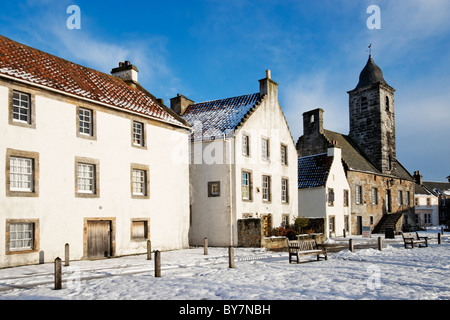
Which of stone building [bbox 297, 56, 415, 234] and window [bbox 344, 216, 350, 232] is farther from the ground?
stone building [bbox 297, 56, 415, 234]

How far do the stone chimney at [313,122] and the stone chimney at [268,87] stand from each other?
1353cm

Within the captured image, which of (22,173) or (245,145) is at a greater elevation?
(245,145)

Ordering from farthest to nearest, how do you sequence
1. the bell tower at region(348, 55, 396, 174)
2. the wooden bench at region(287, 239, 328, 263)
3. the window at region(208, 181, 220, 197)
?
the bell tower at region(348, 55, 396, 174)
the window at region(208, 181, 220, 197)
the wooden bench at region(287, 239, 328, 263)

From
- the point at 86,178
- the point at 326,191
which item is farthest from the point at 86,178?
the point at 326,191

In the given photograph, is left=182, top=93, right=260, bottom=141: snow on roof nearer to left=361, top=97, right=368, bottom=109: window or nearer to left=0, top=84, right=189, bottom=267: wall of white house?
left=0, top=84, right=189, bottom=267: wall of white house

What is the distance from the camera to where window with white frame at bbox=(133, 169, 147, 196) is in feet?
76.0

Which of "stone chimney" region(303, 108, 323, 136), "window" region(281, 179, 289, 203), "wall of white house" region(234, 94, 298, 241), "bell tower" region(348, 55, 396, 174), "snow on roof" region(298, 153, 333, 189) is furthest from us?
"bell tower" region(348, 55, 396, 174)

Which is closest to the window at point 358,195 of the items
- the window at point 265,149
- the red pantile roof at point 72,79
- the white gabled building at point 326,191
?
the white gabled building at point 326,191

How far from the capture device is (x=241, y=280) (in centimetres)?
1285

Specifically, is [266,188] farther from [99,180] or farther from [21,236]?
[21,236]

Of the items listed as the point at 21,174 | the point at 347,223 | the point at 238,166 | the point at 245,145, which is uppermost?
the point at 245,145

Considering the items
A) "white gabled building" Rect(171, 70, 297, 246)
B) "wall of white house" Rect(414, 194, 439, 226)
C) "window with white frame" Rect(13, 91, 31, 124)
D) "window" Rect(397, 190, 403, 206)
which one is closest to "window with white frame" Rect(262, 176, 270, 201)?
"white gabled building" Rect(171, 70, 297, 246)

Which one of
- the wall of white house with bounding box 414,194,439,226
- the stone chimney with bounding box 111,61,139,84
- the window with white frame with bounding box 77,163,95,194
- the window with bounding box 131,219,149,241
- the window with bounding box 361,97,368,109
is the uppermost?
the window with bounding box 361,97,368,109
